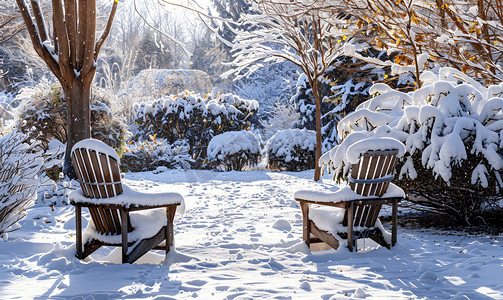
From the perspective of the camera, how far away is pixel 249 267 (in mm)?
2684

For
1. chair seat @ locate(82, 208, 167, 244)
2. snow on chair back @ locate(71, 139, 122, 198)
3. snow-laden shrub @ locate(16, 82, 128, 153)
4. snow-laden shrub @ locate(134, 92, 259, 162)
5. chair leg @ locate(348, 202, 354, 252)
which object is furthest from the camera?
snow-laden shrub @ locate(134, 92, 259, 162)

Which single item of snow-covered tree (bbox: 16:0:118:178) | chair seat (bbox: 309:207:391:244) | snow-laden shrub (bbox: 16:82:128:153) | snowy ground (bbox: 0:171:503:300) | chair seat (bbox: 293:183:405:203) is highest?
snow-covered tree (bbox: 16:0:118:178)

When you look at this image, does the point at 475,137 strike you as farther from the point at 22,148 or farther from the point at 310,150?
the point at 310,150

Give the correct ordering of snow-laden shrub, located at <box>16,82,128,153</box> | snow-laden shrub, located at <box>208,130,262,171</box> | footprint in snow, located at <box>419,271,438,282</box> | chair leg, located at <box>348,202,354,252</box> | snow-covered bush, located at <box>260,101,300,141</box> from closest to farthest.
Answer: footprint in snow, located at <box>419,271,438,282</box>, chair leg, located at <box>348,202,354,252</box>, snow-laden shrub, located at <box>16,82,128,153</box>, snow-laden shrub, located at <box>208,130,262,171</box>, snow-covered bush, located at <box>260,101,300,141</box>

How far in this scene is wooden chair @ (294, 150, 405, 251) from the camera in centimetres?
295

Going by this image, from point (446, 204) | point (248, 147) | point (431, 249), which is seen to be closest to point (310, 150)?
point (248, 147)

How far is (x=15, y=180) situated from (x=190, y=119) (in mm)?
8254

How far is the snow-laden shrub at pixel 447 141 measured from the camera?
3.23 metres

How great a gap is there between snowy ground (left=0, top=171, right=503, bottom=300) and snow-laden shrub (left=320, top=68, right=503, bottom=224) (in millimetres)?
455

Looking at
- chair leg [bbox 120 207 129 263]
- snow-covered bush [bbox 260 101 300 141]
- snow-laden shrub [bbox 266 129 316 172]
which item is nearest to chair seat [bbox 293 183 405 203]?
chair leg [bbox 120 207 129 263]

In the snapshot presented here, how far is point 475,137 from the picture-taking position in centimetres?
331

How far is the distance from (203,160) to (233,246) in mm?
8011

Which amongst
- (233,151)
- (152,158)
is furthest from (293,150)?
(152,158)

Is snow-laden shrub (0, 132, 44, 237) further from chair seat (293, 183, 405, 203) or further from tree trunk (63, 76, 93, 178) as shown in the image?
chair seat (293, 183, 405, 203)
